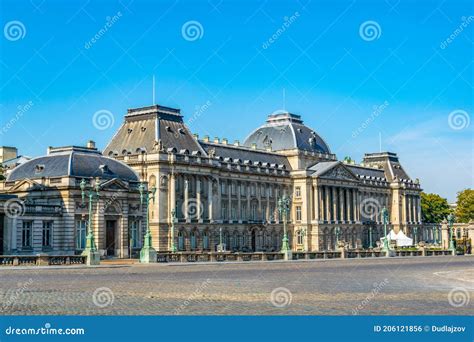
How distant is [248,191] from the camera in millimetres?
122125

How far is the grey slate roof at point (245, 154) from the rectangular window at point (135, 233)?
3724 centimetres

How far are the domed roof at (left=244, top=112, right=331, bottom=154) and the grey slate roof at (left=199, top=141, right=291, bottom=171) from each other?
3.34 meters

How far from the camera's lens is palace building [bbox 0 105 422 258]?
73.3m

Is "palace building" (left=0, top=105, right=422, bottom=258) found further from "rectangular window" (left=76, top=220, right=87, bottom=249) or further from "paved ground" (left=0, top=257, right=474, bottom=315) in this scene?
"paved ground" (left=0, top=257, right=474, bottom=315)

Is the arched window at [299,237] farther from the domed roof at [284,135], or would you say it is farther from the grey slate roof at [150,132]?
the grey slate roof at [150,132]

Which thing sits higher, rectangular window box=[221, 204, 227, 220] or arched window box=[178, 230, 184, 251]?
rectangular window box=[221, 204, 227, 220]

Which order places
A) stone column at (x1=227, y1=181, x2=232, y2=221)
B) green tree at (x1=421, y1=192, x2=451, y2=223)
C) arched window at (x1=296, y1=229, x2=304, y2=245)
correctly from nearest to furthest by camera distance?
stone column at (x1=227, y1=181, x2=232, y2=221)
arched window at (x1=296, y1=229, x2=304, y2=245)
green tree at (x1=421, y1=192, x2=451, y2=223)

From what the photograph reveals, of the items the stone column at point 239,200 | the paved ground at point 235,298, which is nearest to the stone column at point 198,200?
the stone column at point 239,200

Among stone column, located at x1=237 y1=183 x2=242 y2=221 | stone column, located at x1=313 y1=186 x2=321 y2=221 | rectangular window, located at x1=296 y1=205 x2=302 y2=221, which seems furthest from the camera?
rectangular window, located at x1=296 y1=205 x2=302 y2=221

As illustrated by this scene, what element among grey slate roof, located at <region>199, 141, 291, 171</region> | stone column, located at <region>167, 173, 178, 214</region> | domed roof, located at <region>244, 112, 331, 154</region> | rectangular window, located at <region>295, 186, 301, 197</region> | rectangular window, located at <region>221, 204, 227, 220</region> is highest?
domed roof, located at <region>244, 112, 331, 154</region>

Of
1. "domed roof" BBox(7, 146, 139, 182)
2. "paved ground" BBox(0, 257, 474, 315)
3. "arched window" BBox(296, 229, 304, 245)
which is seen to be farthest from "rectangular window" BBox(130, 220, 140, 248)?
"arched window" BBox(296, 229, 304, 245)

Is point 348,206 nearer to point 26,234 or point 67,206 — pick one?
point 67,206

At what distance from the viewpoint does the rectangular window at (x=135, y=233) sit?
78006 mm

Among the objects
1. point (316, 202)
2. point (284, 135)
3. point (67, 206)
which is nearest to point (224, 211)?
point (316, 202)
